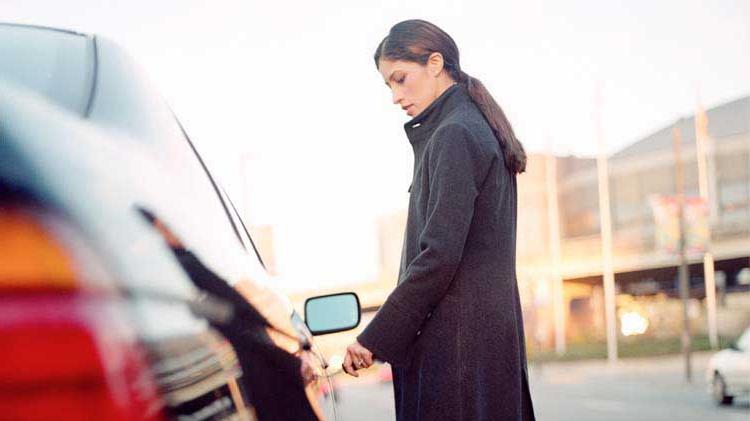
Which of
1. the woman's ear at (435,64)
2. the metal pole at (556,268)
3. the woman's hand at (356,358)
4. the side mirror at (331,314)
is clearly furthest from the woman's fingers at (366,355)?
the metal pole at (556,268)

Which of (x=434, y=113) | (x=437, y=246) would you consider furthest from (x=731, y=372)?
(x=437, y=246)

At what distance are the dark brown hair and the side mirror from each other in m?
0.56

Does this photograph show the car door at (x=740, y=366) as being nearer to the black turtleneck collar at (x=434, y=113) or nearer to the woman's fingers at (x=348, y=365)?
the black turtleneck collar at (x=434, y=113)

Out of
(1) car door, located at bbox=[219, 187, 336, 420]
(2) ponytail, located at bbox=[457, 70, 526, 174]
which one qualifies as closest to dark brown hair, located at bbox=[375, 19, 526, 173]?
(2) ponytail, located at bbox=[457, 70, 526, 174]

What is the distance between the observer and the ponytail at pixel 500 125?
2908mm

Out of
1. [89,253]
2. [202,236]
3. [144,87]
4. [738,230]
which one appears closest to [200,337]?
[89,253]

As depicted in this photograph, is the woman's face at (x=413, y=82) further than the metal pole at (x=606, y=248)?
No

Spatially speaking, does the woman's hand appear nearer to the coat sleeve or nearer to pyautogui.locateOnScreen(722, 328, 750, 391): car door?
the coat sleeve

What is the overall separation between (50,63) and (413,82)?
62.8 inches

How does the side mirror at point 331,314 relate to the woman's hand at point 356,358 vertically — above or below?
above

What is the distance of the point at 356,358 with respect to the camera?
282cm

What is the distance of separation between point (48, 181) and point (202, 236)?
452 mm

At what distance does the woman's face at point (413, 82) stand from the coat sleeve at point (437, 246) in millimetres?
232

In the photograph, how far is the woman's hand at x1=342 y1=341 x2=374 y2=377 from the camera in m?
2.80
